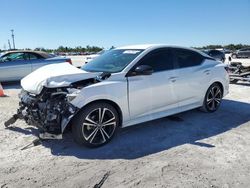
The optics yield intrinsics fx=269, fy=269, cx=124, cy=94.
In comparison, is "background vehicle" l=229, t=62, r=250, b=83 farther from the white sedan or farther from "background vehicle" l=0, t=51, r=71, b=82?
"background vehicle" l=0, t=51, r=71, b=82

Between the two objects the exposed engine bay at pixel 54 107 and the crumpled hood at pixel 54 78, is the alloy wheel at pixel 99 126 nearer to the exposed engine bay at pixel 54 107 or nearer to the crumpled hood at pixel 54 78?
the exposed engine bay at pixel 54 107

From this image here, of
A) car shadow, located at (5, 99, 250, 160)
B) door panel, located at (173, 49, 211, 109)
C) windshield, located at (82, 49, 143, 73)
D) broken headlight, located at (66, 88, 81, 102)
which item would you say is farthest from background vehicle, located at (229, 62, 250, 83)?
broken headlight, located at (66, 88, 81, 102)

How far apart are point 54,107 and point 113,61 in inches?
66.0

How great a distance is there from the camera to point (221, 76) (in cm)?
660

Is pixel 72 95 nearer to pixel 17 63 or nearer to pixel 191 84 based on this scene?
pixel 191 84

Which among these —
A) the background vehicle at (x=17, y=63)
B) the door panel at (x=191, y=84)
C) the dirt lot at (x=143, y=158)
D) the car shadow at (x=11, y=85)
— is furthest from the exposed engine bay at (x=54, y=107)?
the background vehicle at (x=17, y=63)

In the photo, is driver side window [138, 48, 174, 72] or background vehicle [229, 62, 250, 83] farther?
background vehicle [229, 62, 250, 83]

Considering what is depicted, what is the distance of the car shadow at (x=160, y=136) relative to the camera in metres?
4.39

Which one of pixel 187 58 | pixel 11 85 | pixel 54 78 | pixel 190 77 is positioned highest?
pixel 187 58

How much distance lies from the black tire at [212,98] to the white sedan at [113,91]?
26 cm

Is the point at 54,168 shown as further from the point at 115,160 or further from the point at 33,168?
the point at 115,160

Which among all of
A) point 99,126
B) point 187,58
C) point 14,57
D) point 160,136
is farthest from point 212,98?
point 14,57

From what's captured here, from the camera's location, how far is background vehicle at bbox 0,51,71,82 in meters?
11.0

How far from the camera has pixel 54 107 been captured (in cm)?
436
